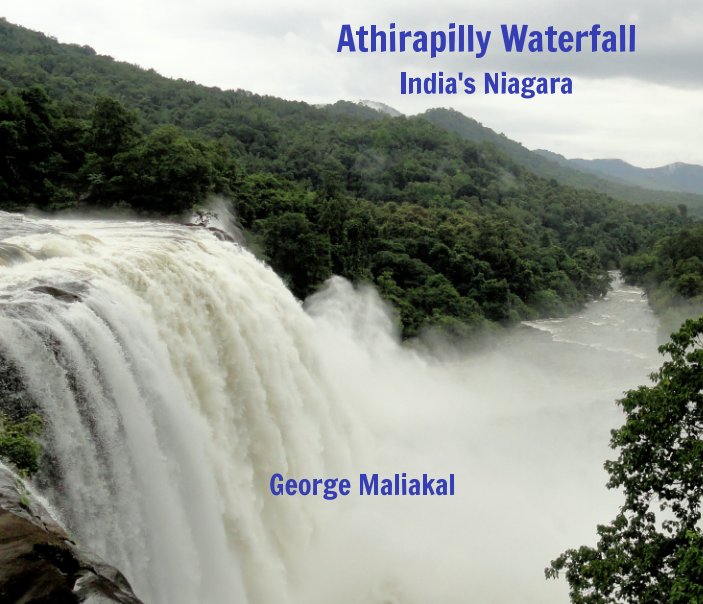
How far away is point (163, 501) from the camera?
7227mm

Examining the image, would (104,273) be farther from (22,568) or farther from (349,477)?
(349,477)

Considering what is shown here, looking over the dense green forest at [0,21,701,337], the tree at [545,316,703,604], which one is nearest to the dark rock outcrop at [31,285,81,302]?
the tree at [545,316,703,604]

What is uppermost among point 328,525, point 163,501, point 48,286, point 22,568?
point 48,286

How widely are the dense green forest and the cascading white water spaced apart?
5.01m

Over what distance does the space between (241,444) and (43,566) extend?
6.69m

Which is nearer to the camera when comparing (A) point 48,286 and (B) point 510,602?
(A) point 48,286

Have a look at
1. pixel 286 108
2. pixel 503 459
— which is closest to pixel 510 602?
pixel 503 459

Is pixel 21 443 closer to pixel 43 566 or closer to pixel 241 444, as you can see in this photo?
pixel 43 566

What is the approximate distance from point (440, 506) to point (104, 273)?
831 centimetres

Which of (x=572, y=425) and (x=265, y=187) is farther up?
(x=265, y=187)

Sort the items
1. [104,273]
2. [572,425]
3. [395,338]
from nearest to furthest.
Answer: [104,273] < [572,425] < [395,338]

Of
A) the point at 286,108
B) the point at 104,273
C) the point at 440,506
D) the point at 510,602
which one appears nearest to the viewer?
the point at 104,273

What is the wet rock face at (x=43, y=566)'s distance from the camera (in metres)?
3.53

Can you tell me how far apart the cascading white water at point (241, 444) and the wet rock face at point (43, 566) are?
176 cm
